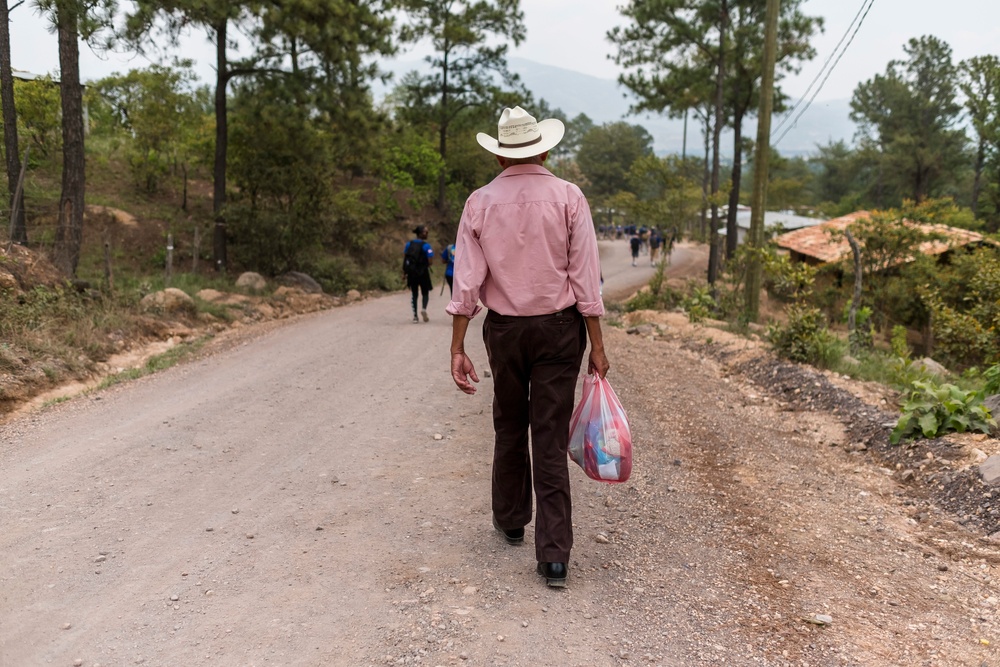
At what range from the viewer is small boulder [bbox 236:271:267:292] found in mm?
17281

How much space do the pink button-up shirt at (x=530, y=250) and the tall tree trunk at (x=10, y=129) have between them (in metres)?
9.97

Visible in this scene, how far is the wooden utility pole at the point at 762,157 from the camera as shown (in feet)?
46.0

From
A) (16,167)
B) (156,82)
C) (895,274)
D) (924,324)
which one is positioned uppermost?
(156,82)

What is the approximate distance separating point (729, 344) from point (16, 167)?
460 inches

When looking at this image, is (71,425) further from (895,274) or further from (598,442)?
(895,274)

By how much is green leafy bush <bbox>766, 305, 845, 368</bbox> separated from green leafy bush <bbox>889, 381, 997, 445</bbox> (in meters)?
2.89

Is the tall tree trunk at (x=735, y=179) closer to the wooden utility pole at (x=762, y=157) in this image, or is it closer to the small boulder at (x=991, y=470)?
the wooden utility pole at (x=762, y=157)

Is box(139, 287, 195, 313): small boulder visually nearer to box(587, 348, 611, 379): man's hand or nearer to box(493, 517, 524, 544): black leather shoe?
box(493, 517, 524, 544): black leather shoe

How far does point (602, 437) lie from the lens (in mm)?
3885

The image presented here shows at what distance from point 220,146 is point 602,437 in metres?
16.3

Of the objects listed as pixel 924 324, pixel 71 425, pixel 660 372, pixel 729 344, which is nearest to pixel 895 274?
pixel 924 324

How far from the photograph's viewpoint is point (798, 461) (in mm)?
6148

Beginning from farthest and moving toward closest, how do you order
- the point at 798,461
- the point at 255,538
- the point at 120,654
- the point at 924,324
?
the point at 924,324 → the point at 798,461 → the point at 255,538 → the point at 120,654

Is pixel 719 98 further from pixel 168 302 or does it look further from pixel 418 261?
pixel 168 302
